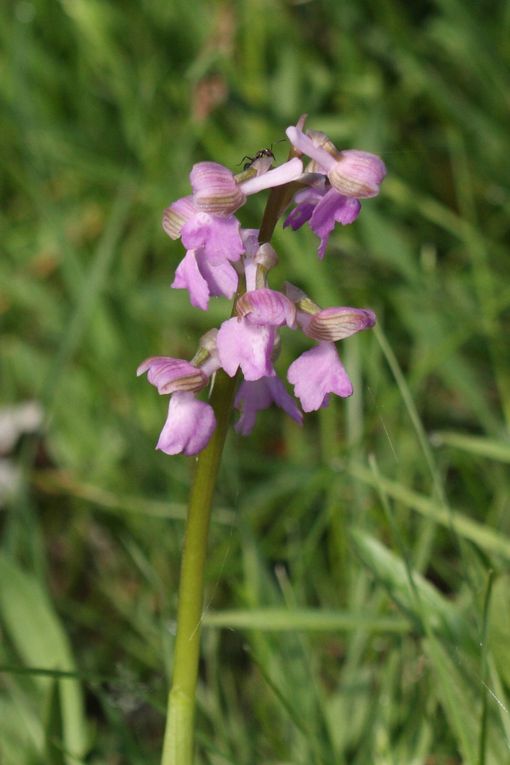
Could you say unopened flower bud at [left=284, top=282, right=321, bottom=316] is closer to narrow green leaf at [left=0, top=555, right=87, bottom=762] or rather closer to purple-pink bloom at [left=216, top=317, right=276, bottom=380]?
purple-pink bloom at [left=216, top=317, right=276, bottom=380]

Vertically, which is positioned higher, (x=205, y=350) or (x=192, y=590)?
(x=205, y=350)

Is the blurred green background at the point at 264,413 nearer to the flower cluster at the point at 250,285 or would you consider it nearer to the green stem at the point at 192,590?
the green stem at the point at 192,590

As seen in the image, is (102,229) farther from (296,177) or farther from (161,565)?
(296,177)

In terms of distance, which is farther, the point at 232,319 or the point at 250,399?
the point at 250,399

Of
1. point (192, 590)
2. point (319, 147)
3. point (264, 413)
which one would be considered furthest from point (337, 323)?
point (264, 413)

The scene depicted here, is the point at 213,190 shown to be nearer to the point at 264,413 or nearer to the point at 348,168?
the point at 348,168

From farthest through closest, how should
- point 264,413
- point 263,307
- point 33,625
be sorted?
point 264,413 → point 33,625 → point 263,307
